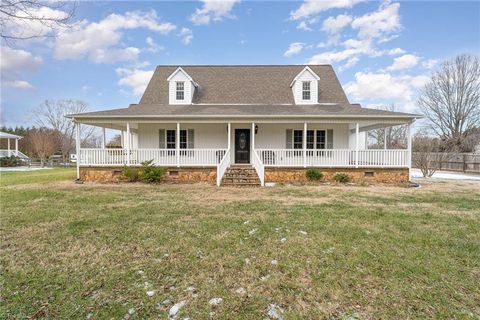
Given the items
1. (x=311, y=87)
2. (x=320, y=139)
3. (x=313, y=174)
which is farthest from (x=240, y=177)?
(x=311, y=87)

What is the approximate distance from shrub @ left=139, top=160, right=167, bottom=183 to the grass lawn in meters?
4.54

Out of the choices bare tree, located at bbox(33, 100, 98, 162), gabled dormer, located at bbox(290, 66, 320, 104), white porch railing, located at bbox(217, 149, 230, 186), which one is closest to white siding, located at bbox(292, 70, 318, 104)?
gabled dormer, located at bbox(290, 66, 320, 104)

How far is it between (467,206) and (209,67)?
1620 cm

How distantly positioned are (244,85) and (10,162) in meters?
24.7

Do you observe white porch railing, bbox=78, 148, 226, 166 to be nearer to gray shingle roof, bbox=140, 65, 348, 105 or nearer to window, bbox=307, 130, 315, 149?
gray shingle roof, bbox=140, 65, 348, 105

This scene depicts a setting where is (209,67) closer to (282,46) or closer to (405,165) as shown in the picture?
(282,46)

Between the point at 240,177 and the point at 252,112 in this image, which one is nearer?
the point at 240,177

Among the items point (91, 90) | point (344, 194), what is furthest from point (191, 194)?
point (91, 90)

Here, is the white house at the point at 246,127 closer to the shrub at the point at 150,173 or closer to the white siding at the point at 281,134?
the white siding at the point at 281,134

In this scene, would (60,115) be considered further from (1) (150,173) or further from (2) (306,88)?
(2) (306,88)

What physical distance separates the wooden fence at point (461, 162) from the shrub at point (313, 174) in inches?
486

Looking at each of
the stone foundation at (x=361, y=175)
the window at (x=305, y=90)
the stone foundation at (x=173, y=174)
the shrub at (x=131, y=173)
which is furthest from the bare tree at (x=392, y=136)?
the shrub at (x=131, y=173)

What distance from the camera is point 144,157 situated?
13.1 metres

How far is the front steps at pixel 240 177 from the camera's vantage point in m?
11.5
